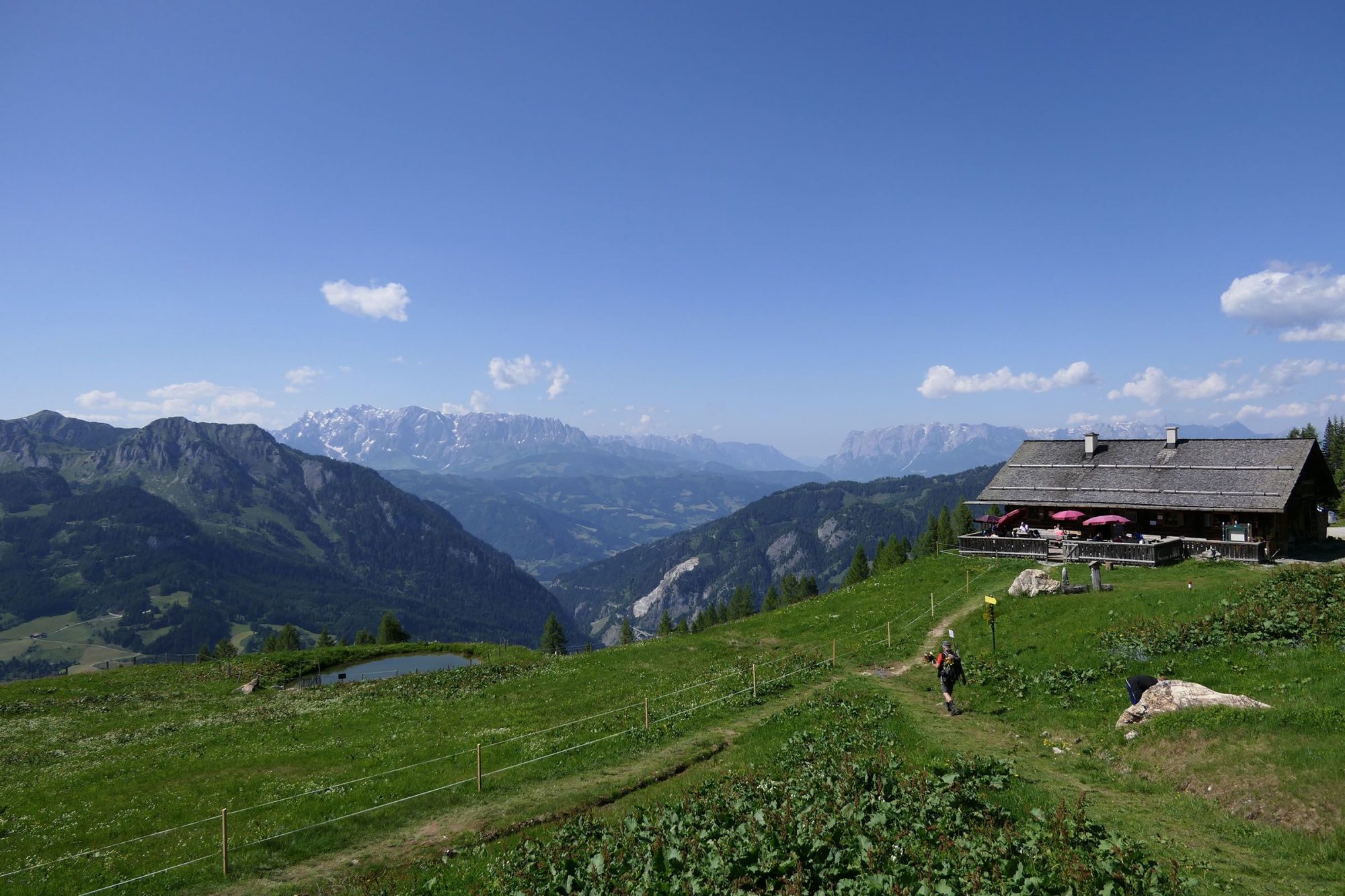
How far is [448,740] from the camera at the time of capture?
87.9 ft

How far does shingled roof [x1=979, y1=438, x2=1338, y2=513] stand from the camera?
151 feet

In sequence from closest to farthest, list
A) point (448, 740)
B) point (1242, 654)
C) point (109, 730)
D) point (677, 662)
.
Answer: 1. point (1242, 654)
2. point (448, 740)
3. point (109, 730)
4. point (677, 662)

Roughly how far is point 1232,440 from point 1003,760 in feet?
171

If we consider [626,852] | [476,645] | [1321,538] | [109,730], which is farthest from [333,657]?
[1321,538]

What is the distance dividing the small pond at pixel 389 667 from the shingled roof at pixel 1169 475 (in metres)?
47.8

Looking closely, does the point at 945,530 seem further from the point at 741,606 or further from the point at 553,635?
the point at 553,635

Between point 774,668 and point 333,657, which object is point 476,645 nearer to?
point 333,657

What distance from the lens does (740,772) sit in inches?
743

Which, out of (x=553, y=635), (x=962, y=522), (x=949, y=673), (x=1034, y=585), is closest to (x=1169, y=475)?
(x=1034, y=585)

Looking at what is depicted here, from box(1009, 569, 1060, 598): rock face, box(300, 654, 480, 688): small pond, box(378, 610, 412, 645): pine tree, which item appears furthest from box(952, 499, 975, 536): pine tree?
box(300, 654, 480, 688): small pond

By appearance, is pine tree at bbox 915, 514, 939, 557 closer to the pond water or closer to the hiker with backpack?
the pond water

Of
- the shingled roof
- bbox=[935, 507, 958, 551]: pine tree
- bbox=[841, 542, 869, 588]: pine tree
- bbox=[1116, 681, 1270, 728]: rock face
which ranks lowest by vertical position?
bbox=[841, 542, 869, 588]: pine tree

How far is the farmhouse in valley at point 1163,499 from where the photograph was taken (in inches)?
1757

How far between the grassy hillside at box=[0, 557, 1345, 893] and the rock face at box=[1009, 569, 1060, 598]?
125 cm
